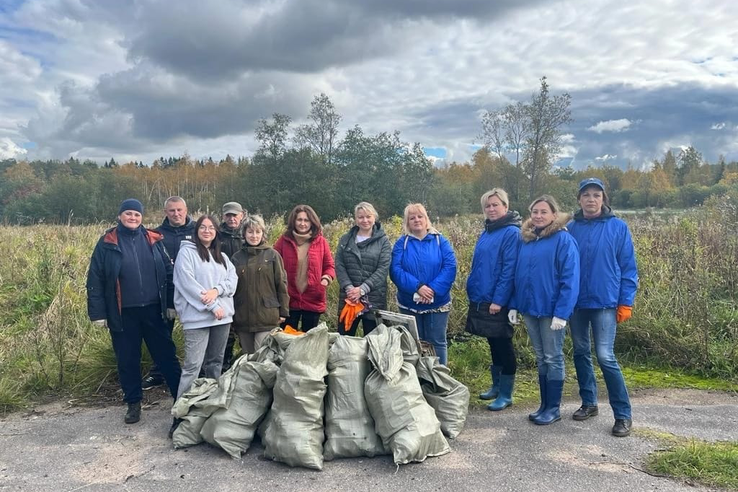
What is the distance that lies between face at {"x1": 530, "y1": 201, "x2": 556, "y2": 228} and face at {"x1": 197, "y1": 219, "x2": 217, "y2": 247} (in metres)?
2.64

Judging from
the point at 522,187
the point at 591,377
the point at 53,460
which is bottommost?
the point at 53,460

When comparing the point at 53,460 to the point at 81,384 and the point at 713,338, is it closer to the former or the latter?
the point at 81,384

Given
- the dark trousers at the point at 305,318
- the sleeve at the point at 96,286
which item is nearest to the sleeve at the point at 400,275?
the dark trousers at the point at 305,318

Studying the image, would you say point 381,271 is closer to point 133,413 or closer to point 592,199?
point 592,199

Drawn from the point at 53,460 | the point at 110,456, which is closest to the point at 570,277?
the point at 110,456

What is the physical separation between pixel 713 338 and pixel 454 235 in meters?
3.81

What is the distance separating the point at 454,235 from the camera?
8.12m

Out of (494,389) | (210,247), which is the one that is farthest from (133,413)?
(494,389)

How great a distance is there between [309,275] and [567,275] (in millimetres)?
2323

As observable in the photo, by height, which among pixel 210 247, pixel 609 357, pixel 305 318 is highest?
pixel 210 247

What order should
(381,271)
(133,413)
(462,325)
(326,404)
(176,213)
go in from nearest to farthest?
(326,404) < (133,413) < (176,213) < (381,271) < (462,325)

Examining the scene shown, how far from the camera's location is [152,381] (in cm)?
487

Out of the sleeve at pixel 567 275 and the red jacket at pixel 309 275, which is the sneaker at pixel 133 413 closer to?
the red jacket at pixel 309 275

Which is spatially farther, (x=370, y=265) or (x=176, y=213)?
(x=370, y=265)
